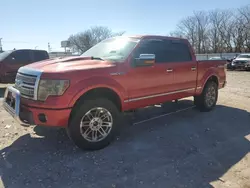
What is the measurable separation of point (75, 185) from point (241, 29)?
205ft

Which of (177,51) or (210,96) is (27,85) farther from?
(210,96)

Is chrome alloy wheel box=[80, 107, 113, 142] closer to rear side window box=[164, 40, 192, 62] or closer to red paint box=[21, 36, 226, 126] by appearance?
red paint box=[21, 36, 226, 126]

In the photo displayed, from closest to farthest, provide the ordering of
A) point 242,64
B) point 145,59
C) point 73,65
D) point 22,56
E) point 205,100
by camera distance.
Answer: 1. point 73,65
2. point 145,59
3. point 205,100
4. point 22,56
5. point 242,64

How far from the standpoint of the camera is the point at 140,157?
12.0 ft

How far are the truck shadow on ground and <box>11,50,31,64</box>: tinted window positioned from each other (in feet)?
22.4

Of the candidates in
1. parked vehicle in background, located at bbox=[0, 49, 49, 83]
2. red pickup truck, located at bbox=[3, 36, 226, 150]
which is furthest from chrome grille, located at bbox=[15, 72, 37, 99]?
parked vehicle in background, located at bbox=[0, 49, 49, 83]

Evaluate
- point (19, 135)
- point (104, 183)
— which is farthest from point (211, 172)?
point (19, 135)

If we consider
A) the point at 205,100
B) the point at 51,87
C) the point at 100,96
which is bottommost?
the point at 205,100

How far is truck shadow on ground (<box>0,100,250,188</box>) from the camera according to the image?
3023mm

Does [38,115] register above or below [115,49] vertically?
below

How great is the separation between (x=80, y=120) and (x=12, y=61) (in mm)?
8165

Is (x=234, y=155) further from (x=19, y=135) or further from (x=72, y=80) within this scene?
(x=19, y=135)

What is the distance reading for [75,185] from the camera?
291cm

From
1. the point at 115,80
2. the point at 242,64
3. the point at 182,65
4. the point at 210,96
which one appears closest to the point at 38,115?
the point at 115,80
